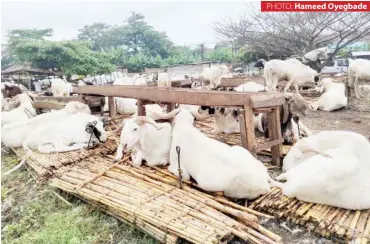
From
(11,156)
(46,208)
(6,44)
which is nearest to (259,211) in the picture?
(46,208)

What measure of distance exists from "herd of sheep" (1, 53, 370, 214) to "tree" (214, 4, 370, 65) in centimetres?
819

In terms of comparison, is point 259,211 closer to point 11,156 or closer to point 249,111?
point 249,111

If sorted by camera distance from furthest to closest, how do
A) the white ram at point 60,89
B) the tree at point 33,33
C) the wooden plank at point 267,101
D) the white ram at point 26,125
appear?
1. the tree at point 33,33
2. the white ram at point 60,89
3. the white ram at point 26,125
4. the wooden plank at point 267,101

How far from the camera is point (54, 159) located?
169 inches

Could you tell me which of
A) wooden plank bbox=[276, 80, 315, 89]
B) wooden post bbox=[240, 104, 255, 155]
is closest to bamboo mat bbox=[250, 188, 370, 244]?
wooden post bbox=[240, 104, 255, 155]

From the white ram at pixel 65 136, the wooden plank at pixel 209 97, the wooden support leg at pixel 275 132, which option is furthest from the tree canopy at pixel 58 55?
the wooden support leg at pixel 275 132

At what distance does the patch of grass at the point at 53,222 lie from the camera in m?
2.78

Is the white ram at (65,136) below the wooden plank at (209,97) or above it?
below

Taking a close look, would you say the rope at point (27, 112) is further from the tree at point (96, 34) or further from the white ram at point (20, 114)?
the tree at point (96, 34)

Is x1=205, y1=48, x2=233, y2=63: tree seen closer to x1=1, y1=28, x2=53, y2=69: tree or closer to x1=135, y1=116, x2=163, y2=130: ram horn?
x1=1, y1=28, x2=53, y2=69: tree

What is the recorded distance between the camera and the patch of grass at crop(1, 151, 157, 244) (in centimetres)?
278

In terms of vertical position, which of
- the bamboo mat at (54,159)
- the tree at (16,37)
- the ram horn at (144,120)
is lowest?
the bamboo mat at (54,159)

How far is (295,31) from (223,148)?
11.9 metres

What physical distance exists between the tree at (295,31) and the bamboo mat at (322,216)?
11.1 m
